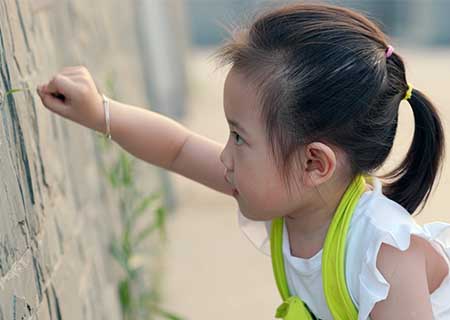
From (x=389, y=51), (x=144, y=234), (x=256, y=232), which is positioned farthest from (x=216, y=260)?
(x=389, y=51)

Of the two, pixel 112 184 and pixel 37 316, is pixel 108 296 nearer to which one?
pixel 112 184

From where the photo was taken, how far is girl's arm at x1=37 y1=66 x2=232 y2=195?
7.09 feet

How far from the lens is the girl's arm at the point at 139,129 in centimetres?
216

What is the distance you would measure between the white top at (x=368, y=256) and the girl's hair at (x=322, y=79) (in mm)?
100

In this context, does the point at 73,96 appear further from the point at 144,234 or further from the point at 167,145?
the point at 144,234

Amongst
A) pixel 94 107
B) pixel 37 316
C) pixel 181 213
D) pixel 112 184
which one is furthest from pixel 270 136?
pixel 181 213

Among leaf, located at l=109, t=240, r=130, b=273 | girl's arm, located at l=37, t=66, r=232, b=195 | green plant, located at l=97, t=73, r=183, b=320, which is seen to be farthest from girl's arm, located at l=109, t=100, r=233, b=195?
leaf, located at l=109, t=240, r=130, b=273

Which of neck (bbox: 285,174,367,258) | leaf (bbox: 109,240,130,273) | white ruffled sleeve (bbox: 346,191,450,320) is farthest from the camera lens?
leaf (bbox: 109,240,130,273)

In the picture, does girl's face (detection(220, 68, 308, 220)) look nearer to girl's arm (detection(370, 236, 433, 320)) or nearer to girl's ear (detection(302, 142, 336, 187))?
girl's ear (detection(302, 142, 336, 187))

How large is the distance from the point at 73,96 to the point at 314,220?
588mm

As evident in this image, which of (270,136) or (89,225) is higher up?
(270,136)

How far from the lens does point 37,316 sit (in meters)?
2.05

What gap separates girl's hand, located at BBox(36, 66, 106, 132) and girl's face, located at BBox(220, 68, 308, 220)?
0.34m

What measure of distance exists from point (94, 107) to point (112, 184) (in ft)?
4.39
